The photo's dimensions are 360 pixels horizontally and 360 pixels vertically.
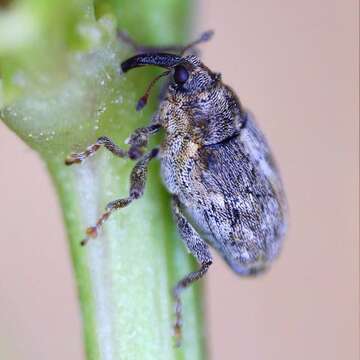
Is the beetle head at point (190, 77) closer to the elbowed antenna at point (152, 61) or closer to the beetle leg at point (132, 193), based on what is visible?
the elbowed antenna at point (152, 61)

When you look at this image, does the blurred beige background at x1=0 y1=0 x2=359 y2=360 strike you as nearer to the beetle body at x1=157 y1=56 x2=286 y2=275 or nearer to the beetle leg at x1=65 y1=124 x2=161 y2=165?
the beetle body at x1=157 y1=56 x2=286 y2=275

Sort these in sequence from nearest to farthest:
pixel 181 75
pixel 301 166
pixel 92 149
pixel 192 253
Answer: pixel 92 149, pixel 192 253, pixel 181 75, pixel 301 166

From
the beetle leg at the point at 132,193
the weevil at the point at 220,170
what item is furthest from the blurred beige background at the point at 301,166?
the beetle leg at the point at 132,193

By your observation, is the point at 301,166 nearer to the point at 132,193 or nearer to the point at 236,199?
the point at 236,199

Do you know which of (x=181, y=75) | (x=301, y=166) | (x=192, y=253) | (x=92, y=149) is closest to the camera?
(x=92, y=149)

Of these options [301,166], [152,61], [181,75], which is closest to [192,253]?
[152,61]

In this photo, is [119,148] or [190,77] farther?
[190,77]

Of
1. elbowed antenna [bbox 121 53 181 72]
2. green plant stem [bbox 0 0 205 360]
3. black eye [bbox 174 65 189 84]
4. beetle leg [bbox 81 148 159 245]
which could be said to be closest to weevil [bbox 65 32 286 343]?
black eye [bbox 174 65 189 84]
